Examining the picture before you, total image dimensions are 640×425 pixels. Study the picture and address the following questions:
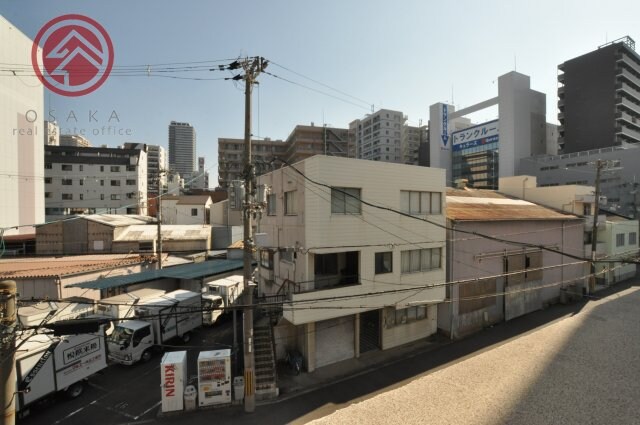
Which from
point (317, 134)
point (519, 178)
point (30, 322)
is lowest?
point (30, 322)

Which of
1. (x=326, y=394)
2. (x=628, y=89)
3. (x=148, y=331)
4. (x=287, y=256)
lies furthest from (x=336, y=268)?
(x=628, y=89)

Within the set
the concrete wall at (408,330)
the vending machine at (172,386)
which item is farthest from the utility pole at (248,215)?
the concrete wall at (408,330)

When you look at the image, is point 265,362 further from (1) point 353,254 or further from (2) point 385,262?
(2) point 385,262

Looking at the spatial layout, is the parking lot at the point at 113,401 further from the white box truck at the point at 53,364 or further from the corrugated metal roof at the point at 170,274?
the corrugated metal roof at the point at 170,274

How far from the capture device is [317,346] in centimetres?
1664

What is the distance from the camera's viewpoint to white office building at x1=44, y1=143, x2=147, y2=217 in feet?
188

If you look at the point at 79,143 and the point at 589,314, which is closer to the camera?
the point at 589,314

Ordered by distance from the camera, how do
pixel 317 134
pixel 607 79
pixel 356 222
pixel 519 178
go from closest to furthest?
pixel 356 222, pixel 519 178, pixel 607 79, pixel 317 134

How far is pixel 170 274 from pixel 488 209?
87.4 feet

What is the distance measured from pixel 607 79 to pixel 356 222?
82940 millimetres

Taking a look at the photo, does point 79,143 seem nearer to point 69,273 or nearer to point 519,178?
point 69,273

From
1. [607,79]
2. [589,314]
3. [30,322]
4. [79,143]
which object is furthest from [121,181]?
[607,79]

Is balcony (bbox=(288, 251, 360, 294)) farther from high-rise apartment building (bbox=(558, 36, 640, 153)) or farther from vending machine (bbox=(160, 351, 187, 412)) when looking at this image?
high-rise apartment building (bbox=(558, 36, 640, 153))

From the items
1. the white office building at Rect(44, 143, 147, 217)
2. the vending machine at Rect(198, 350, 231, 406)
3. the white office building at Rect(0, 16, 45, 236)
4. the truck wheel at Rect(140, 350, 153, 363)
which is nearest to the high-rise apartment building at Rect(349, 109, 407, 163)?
the white office building at Rect(44, 143, 147, 217)
